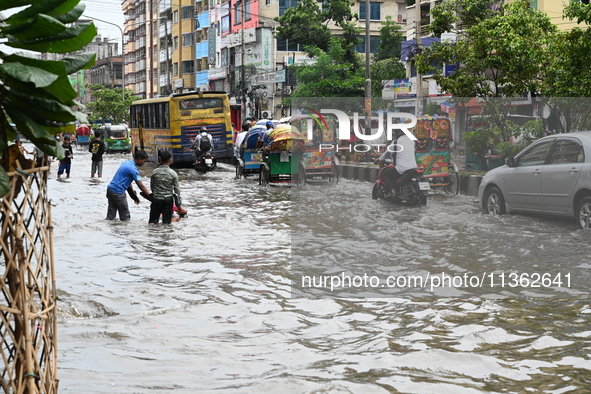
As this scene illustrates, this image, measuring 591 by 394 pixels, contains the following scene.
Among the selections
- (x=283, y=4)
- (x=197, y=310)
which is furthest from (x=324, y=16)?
(x=197, y=310)

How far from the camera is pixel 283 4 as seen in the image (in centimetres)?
5425

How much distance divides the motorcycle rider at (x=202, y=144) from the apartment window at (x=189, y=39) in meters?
44.0

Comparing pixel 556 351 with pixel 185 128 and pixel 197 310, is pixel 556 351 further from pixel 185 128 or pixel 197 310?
pixel 185 128

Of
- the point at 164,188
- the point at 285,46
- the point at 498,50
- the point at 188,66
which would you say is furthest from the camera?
the point at 188,66

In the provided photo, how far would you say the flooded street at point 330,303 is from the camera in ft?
18.5

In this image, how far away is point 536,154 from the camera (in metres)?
11.5

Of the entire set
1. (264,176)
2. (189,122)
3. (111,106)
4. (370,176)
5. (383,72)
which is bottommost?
(264,176)

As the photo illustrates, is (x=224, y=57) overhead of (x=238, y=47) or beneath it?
beneath

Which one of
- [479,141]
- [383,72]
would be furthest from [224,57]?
[479,141]

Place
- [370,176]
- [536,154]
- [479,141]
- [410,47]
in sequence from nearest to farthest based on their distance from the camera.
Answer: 1. [536,154]
2. [370,176]
3. [479,141]
4. [410,47]

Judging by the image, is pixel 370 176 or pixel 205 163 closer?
pixel 370 176

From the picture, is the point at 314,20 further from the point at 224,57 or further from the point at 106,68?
the point at 106,68

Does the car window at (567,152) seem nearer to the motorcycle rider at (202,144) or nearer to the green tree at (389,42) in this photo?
the motorcycle rider at (202,144)

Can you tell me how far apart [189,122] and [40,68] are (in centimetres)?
2833
